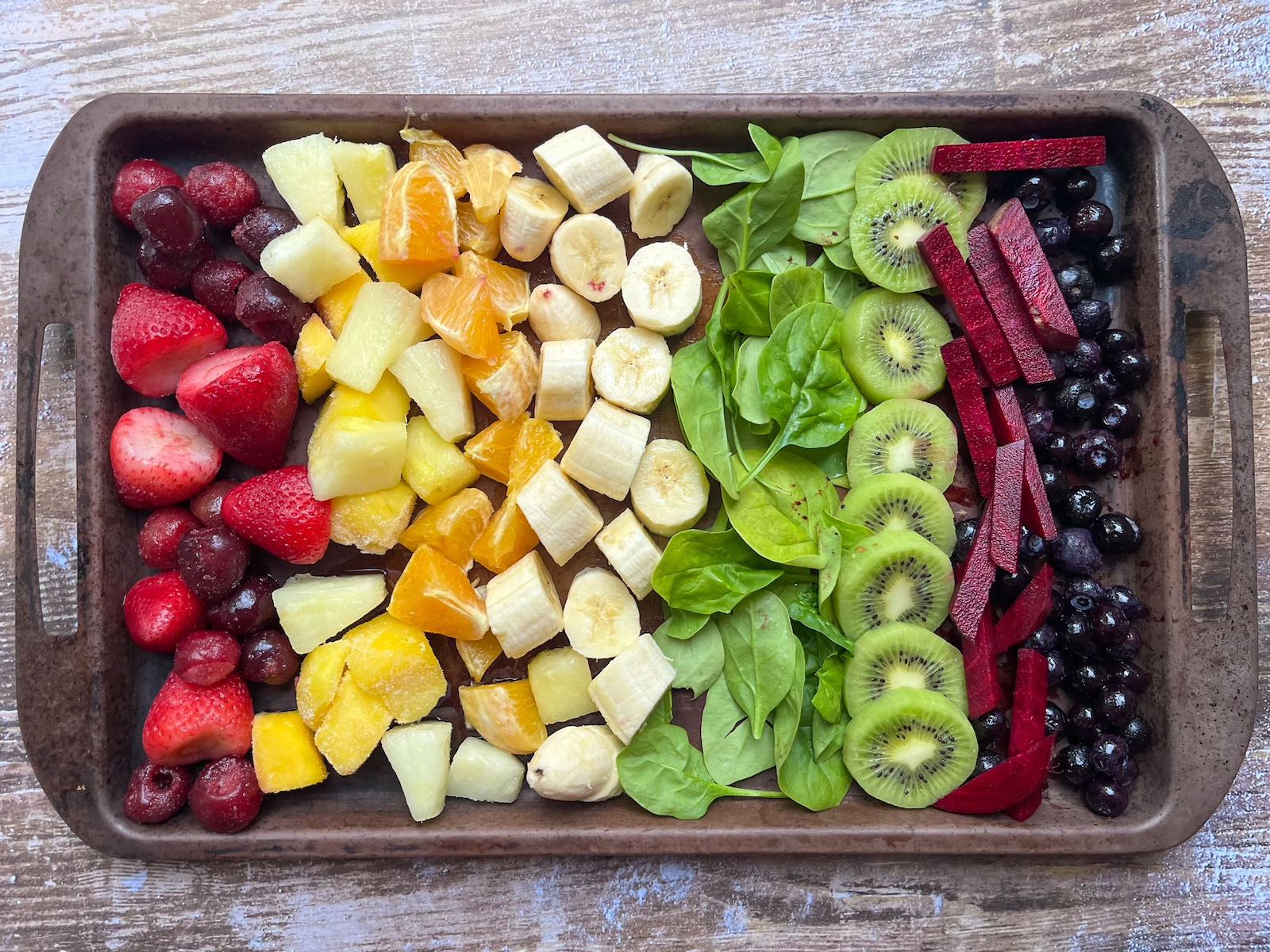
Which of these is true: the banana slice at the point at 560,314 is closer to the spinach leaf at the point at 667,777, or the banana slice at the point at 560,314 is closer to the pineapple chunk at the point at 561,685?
the pineapple chunk at the point at 561,685

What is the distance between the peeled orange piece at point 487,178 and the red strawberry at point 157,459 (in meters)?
0.89

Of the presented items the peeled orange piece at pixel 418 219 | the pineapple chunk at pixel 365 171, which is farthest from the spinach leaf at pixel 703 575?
the pineapple chunk at pixel 365 171

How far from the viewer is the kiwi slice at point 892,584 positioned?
6.30 ft

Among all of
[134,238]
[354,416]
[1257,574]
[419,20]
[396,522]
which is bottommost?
[1257,574]

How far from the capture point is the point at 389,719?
1.95 metres

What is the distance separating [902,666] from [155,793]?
181 cm

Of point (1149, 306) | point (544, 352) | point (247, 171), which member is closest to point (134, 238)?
point (247, 171)

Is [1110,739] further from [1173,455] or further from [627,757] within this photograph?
[627,757]

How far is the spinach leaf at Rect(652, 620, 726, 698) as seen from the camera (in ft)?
6.49

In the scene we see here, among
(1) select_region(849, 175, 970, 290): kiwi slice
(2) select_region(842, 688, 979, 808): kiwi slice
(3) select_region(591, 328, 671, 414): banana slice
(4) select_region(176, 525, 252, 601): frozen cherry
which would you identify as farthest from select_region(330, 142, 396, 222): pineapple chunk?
(2) select_region(842, 688, 979, 808): kiwi slice

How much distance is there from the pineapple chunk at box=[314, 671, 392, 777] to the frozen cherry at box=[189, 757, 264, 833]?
7.1 inches

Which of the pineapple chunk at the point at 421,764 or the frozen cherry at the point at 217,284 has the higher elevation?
the frozen cherry at the point at 217,284

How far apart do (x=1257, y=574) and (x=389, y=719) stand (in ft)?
7.27

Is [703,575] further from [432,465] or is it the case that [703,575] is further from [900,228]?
[900,228]
